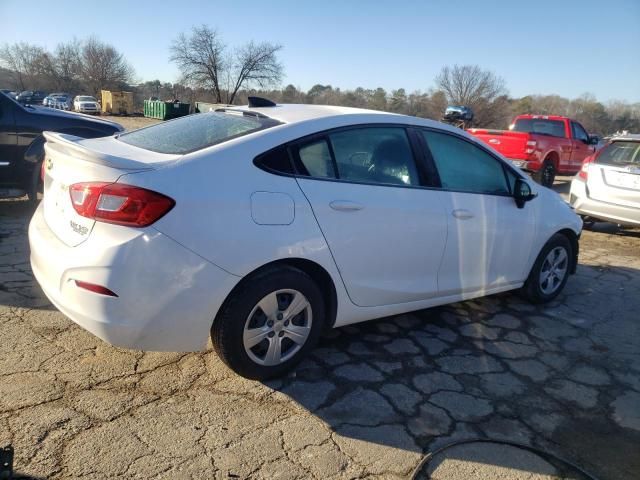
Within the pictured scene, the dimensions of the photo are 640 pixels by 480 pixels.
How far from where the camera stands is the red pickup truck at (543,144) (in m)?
11.9

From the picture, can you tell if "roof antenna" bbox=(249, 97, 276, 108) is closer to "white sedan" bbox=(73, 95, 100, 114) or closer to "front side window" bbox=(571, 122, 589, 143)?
"front side window" bbox=(571, 122, 589, 143)

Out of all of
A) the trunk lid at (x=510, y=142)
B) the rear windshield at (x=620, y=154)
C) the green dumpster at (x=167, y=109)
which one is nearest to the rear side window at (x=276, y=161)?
the rear windshield at (x=620, y=154)

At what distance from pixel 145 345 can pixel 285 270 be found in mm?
819

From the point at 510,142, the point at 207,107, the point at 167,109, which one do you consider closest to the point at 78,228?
the point at 510,142

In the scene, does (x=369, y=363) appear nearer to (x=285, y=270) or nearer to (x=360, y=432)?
(x=360, y=432)

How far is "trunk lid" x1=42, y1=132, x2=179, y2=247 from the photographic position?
8.15ft

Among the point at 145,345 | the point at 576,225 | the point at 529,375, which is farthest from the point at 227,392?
the point at 576,225

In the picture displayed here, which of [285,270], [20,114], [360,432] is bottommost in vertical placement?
[360,432]

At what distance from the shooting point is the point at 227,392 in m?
2.79

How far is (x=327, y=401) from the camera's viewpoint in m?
2.79

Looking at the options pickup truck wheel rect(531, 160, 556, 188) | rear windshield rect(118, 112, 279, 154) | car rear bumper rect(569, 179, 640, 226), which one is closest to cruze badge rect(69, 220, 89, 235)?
A: rear windshield rect(118, 112, 279, 154)

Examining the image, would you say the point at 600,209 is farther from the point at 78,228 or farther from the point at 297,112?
the point at 78,228

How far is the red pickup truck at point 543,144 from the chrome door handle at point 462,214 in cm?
809

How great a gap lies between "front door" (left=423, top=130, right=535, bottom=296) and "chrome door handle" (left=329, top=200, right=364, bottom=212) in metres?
0.81
